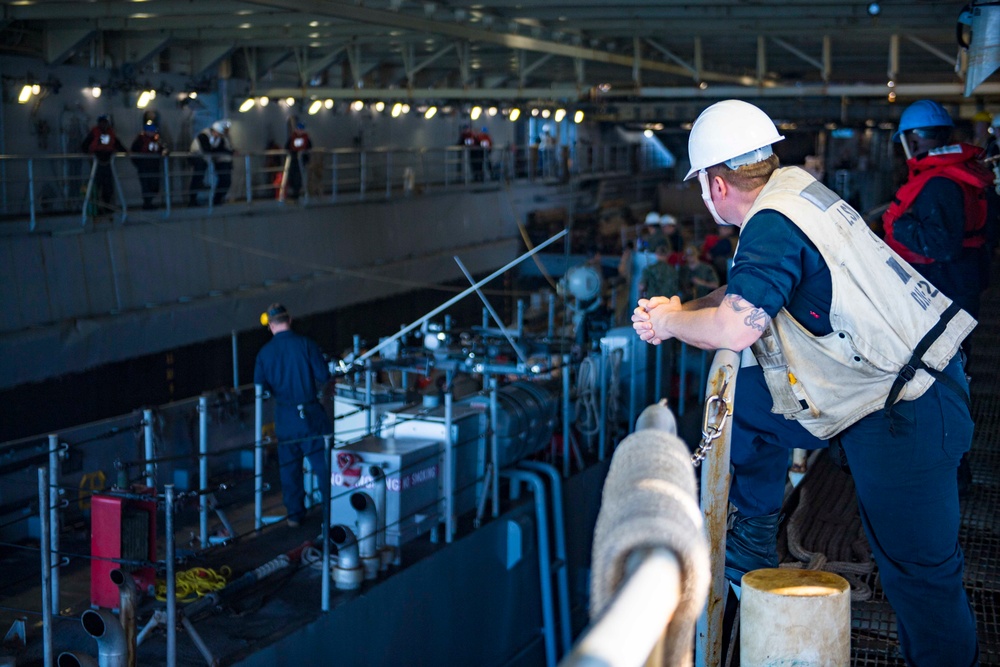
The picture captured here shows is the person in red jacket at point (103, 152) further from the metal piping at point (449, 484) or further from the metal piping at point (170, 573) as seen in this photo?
the metal piping at point (170, 573)

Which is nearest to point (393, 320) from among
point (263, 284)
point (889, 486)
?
point (263, 284)

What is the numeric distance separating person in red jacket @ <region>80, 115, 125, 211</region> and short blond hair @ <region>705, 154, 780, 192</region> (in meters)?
13.0

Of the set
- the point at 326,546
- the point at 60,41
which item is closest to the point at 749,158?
the point at 326,546

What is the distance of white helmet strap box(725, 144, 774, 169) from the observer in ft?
9.00

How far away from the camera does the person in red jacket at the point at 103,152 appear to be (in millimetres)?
14737

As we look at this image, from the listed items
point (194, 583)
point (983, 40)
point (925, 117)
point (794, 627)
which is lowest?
point (194, 583)

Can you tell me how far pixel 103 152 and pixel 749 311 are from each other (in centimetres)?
1374

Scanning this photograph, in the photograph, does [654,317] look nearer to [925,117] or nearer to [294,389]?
[925,117]

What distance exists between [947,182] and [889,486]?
83.2 inches

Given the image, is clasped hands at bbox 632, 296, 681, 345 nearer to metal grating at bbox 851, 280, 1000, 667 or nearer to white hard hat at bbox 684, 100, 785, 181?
white hard hat at bbox 684, 100, 785, 181

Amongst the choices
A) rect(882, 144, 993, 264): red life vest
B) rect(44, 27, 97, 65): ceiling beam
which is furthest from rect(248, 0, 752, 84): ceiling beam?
rect(882, 144, 993, 264): red life vest

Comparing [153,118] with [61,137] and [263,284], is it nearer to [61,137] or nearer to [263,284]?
[61,137]

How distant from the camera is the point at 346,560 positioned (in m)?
6.68

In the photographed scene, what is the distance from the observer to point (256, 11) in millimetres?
15289
